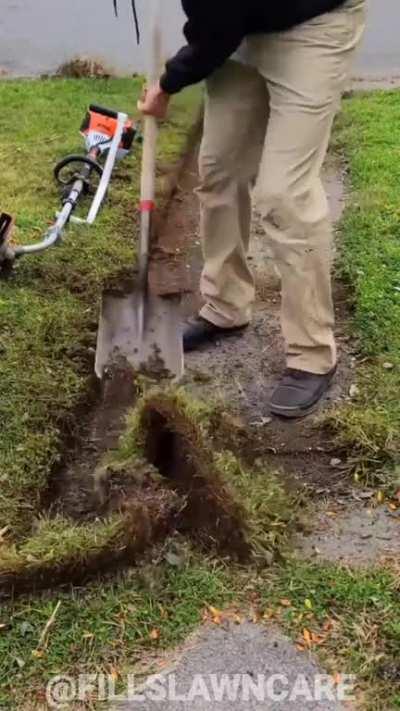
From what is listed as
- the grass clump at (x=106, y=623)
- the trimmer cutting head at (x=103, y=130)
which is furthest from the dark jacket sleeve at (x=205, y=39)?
the trimmer cutting head at (x=103, y=130)

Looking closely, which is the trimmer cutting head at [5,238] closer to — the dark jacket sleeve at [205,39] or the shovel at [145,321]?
the shovel at [145,321]

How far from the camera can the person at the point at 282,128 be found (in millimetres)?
3273

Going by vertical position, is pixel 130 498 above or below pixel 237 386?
above

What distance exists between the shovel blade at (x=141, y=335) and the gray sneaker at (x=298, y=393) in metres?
0.37

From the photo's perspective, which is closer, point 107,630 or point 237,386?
point 107,630

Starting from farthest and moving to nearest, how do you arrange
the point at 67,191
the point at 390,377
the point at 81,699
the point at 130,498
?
the point at 67,191 < the point at 390,377 < the point at 130,498 < the point at 81,699

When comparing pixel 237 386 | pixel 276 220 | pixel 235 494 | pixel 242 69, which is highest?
pixel 242 69

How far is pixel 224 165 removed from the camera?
149 inches

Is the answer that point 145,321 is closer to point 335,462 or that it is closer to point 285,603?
point 335,462

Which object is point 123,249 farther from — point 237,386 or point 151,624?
point 151,624

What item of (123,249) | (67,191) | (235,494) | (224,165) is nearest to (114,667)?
(235,494)

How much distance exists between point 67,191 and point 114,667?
3368mm

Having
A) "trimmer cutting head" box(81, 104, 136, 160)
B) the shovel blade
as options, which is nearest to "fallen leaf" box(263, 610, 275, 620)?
the shovel blade

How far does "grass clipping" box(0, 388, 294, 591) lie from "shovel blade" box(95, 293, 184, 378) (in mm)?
550
